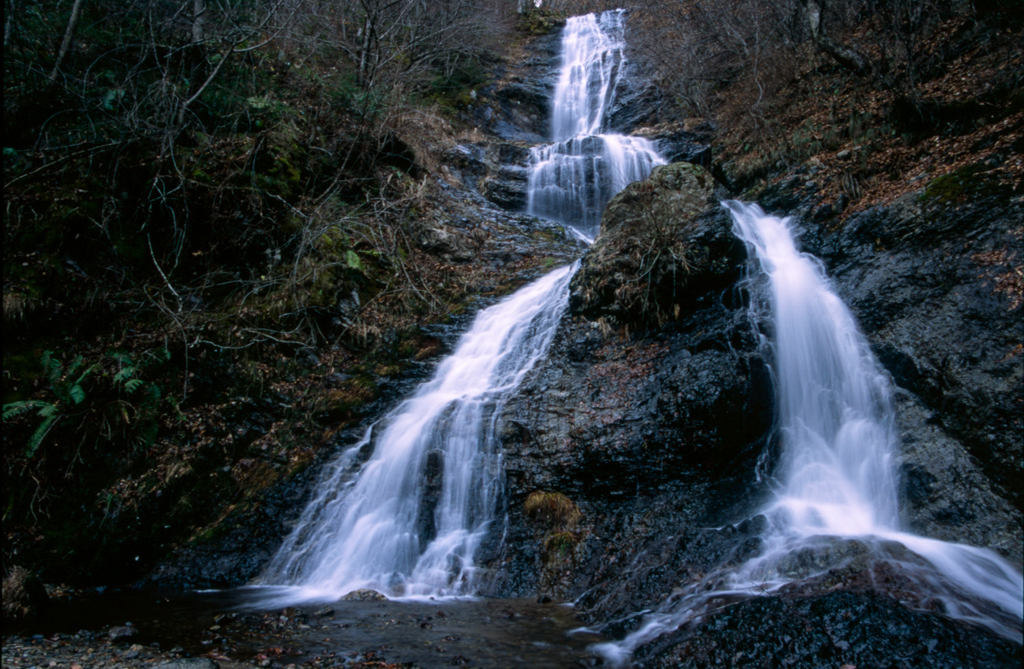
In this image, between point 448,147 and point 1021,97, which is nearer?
point 1021,97

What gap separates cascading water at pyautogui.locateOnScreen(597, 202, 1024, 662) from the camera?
12.6ft

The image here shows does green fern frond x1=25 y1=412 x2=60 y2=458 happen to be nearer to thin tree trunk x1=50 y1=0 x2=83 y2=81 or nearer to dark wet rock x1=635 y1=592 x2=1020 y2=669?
thin tree trunk x1=50 y1=0 x2=83 y2=81

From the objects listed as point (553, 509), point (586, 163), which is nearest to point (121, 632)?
point (553, 509)

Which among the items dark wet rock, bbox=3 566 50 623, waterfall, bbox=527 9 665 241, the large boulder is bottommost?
dark wet rock, bbox=3 566 50 623

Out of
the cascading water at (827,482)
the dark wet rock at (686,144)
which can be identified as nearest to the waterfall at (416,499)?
the cascading water at (827,482)

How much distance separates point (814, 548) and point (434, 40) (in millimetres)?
14578

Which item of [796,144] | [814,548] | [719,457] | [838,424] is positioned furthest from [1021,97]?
[814,548]

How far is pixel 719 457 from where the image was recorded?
5.60m

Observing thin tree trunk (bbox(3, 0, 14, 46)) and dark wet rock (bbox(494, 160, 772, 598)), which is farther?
thin tree trunk (bbox(3, 0, 14, 46))

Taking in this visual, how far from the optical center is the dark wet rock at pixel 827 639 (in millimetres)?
3162

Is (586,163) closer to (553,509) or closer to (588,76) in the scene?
(588,76)

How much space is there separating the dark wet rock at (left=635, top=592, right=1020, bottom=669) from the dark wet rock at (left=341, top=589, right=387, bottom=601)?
8.93 ft

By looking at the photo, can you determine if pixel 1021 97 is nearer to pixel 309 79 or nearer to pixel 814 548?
pixel 814 548

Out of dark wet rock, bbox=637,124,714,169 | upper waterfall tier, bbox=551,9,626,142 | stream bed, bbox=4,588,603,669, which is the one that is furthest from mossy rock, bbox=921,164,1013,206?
upper waterfall tier, bbox=551,9,626,142
